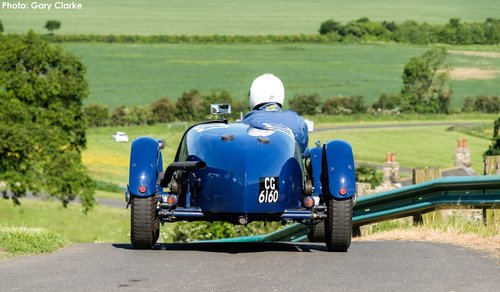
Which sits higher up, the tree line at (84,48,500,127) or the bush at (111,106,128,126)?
the tree line at (84,48,500,127)

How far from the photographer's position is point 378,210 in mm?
15508

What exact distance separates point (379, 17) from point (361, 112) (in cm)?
4468

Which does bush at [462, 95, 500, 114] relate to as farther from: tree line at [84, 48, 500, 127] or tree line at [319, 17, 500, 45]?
tree line at [319, 17, 500, 45]

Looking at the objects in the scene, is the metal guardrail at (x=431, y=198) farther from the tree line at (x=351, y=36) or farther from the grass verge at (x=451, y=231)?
the tree line at (x=351, y=36)

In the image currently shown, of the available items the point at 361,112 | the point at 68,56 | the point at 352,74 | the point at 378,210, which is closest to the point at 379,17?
the point at 352,74

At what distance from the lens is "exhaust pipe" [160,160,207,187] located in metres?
12.3

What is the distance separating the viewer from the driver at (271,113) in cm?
1352

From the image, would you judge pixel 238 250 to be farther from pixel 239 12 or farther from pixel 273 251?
pixel 239 12

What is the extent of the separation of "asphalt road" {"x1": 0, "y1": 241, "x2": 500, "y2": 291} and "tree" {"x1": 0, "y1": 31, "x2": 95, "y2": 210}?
1909 inches

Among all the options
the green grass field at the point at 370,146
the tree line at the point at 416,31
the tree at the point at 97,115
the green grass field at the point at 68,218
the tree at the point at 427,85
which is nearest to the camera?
the green grass field at the point at 68,218

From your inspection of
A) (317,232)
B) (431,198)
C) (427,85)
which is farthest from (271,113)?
(427,85)

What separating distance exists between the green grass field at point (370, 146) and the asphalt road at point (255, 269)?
2832 inches

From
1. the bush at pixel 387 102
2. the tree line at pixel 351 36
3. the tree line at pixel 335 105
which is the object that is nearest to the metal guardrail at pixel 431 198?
the tree line at pixel 335 105

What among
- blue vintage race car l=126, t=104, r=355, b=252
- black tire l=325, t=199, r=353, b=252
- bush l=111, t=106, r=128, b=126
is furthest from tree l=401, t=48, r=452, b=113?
black tire l=325, t=199, r=353, b=252
